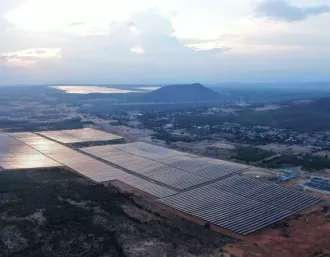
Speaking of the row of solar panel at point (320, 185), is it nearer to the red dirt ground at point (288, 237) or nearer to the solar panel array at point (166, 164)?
the red dirt ground at point (288, 237)

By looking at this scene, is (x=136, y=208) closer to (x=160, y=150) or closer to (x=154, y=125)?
(x=160, y=150)

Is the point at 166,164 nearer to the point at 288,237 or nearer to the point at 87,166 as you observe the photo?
the point at 87,166

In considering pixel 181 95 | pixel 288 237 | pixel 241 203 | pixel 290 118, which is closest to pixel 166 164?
pixel 241 203

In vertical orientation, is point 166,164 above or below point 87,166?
above

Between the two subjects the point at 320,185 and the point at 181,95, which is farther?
the point at 181,95

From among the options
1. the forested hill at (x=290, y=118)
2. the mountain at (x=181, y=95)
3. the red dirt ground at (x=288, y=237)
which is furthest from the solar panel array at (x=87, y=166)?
the mountain at (x=181, y=95)

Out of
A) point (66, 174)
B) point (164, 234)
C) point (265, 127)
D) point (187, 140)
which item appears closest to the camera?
point (164, 234)

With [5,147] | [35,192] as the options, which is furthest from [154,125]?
[35,192]
